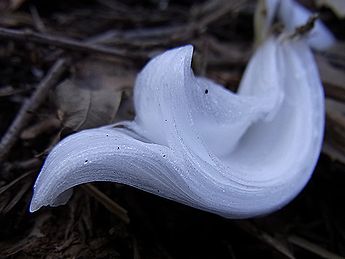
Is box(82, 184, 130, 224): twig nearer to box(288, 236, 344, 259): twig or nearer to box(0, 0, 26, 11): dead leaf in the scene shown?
box(288, 236, 344, 259): twig

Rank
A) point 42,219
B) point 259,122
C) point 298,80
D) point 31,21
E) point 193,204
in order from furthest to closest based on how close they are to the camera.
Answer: point 31,21 < point 298,80 < point 259,122 < point 42,219 < point 193,204

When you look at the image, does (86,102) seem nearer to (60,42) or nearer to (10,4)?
(60,42)

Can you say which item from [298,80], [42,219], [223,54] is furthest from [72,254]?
[223,54]

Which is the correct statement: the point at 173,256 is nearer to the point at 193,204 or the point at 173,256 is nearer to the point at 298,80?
the point at 193,204

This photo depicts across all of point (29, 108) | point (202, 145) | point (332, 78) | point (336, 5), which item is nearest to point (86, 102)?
point (29, 108)

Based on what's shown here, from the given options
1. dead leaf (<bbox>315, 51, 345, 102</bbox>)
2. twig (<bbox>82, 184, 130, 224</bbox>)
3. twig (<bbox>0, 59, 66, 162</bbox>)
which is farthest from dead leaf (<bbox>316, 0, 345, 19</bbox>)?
twig (<bbox>82, 184, 130, 224</bbox>)

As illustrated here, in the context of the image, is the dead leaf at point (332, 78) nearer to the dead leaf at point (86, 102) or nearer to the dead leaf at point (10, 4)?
the dead leaf at point (86, 102)
